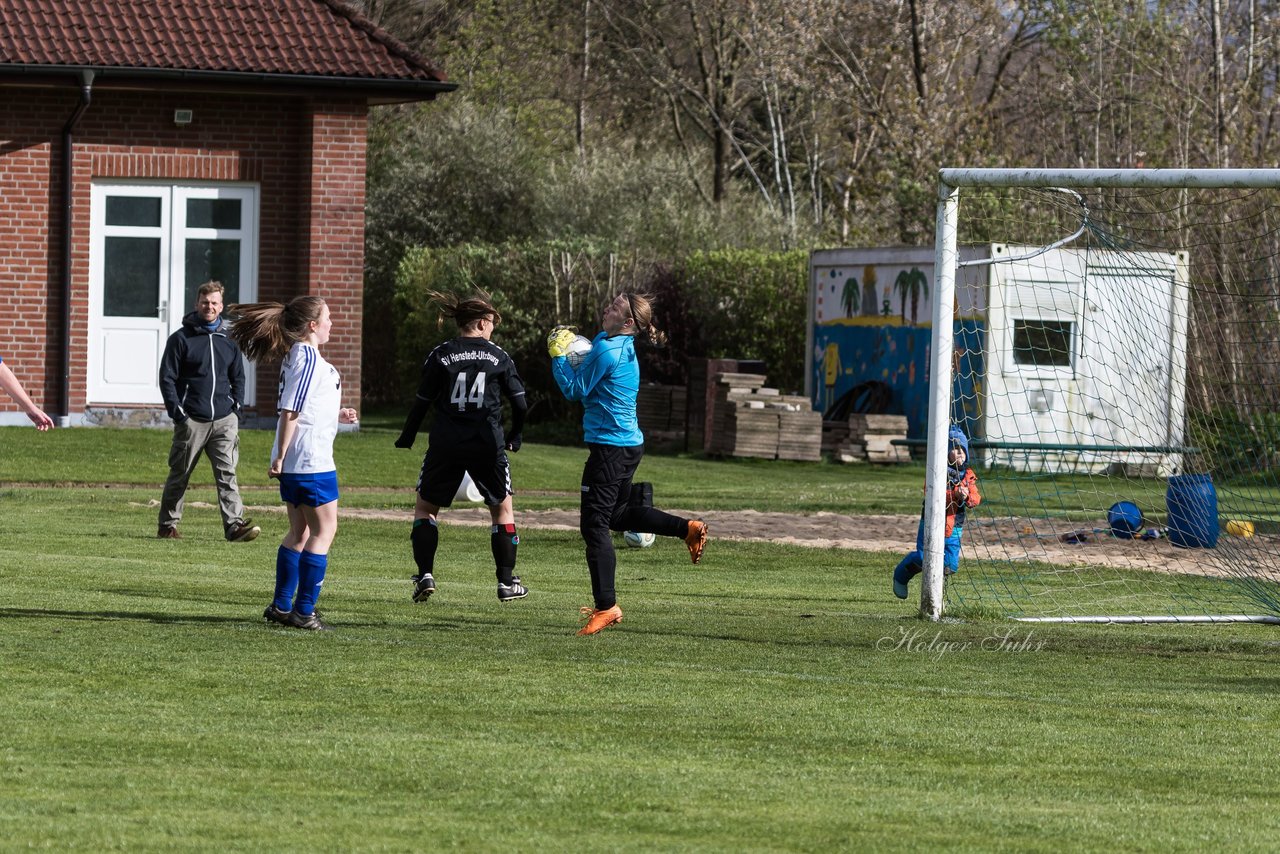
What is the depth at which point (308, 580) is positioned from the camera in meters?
9.58

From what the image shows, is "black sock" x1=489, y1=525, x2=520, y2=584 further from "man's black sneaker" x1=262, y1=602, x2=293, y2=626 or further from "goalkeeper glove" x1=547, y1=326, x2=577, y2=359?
"man's black sneaker" x1=262, y1=602, x2=293, y2=626

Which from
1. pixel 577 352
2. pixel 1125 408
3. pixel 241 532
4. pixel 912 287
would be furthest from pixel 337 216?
pixel 577 352

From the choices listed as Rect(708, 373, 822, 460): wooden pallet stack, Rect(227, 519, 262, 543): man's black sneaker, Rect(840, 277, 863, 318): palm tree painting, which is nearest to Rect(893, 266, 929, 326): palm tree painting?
Rect(840, 277, 863, 318): palm tree painting

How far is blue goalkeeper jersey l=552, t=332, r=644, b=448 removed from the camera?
10.0 m

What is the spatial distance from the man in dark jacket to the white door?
1020 centimetres

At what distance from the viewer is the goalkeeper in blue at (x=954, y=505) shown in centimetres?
1146

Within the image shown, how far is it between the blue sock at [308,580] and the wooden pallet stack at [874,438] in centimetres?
1794

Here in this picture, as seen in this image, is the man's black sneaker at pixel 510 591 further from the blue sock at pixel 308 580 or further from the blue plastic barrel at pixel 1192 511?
the blue plastic barrel at pixel 1192 511

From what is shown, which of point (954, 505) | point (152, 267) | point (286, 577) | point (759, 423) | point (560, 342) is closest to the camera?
point (286, 577)

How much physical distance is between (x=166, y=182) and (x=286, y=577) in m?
16.1

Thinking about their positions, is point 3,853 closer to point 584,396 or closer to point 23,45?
point 584,396

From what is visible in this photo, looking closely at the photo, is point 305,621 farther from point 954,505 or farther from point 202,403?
point 202,403

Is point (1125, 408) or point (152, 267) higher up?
point (152, 267)

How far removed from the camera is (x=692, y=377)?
1105 inches
